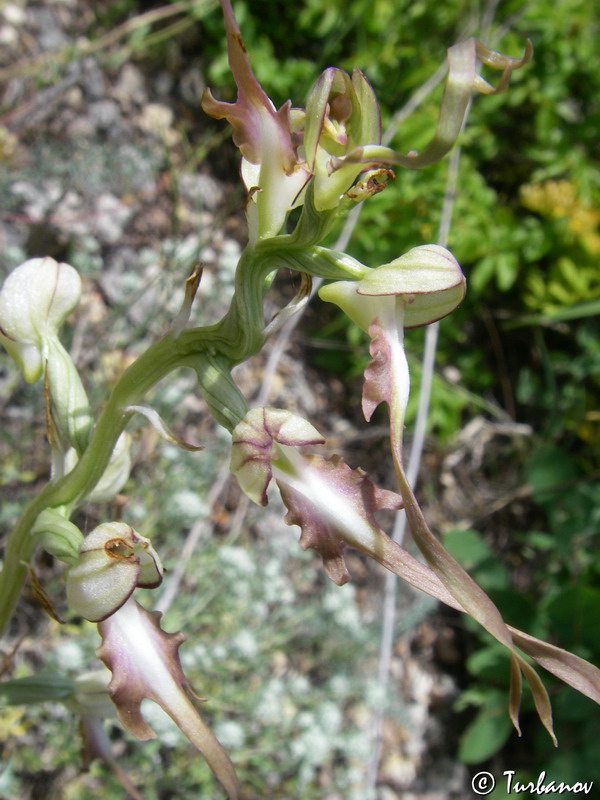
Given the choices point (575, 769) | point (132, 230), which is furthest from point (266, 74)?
point (575, 769)

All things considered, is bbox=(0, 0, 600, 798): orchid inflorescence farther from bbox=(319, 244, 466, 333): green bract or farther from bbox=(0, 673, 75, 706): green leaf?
bbox=(0, 673, 75, 706): green leaf

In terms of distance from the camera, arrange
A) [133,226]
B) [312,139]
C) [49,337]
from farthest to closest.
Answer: [133,226] → [49,337] → [312,139]

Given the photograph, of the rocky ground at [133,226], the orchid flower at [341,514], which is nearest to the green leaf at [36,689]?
the orchid flower at [341,514]

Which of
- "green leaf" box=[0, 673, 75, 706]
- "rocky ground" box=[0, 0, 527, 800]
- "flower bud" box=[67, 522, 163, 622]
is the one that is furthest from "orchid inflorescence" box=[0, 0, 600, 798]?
"rocky ground" box=[0, 0, 527, 800]

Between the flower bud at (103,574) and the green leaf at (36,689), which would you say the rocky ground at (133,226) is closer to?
the green leaf at (36,689)

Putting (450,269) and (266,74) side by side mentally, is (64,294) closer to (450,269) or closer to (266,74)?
(450,269)

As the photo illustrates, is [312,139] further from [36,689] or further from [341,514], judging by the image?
[36,689]

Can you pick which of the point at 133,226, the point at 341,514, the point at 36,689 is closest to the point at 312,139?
the point at 341,514
